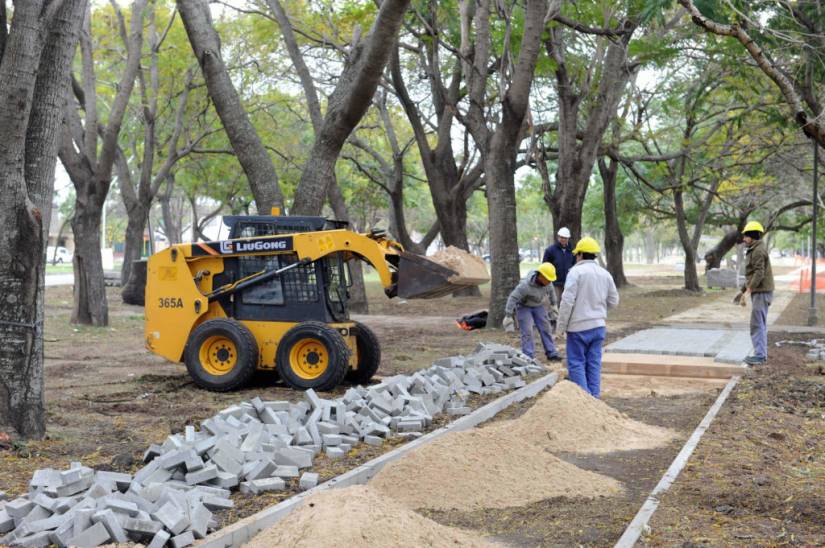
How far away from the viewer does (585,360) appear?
10.4 m

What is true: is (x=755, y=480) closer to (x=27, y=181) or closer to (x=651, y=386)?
(x=651, y=386)

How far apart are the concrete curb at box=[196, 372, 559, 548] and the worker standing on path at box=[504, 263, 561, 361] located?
208 cm

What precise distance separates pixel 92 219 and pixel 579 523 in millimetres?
15496

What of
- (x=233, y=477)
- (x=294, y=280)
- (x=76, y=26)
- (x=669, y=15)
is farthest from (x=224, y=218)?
(x=669, y=15)

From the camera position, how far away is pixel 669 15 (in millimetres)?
23125

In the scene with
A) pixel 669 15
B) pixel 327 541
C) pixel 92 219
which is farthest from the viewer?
pixel 669 15

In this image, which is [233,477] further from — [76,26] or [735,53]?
→ [735,53]

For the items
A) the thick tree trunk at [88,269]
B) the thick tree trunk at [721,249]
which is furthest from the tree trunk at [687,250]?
the thick tree trunk at [88,269]

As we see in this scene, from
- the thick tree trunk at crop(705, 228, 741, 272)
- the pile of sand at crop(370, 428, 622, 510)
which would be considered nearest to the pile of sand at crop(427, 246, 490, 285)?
the pile of sand at crop(370, 428, 622, 510)

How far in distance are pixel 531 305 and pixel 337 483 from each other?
22.5 ft

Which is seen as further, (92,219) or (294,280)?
(92,219)

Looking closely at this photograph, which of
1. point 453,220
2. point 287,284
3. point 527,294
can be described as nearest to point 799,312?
point 453,220

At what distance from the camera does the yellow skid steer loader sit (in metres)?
11.4

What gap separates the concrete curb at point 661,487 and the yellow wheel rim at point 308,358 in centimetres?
440
